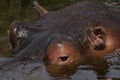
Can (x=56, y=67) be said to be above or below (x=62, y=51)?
below

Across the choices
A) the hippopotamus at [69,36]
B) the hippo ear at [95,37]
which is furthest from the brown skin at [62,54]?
the hippo ear at [95,37]

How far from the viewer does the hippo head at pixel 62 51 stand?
16.3ft

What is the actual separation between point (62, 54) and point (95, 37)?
2.18 feet

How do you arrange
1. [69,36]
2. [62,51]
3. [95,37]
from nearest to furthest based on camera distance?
[62,51] < [69,36] < [95,37]

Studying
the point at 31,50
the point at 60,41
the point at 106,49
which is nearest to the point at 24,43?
the point at 31,50

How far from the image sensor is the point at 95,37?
5.50 m

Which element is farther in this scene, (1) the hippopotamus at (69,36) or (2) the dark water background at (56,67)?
(1) the hippopotamus at (69,36)

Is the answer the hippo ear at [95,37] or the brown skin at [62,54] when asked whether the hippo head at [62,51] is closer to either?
the brown skin at [62,54]

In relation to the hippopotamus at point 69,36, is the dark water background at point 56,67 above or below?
below

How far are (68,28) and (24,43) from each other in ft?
1.92

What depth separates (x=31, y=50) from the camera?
5.15 metres

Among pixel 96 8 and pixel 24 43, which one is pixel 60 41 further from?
pixel 96 8

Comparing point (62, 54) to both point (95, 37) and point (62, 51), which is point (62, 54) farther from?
point (95, 37)

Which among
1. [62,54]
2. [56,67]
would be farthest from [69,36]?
[56,67]
